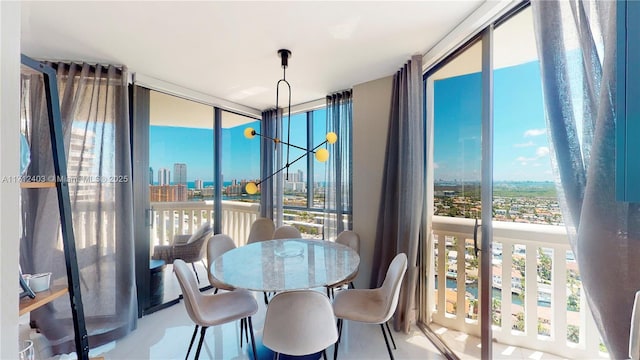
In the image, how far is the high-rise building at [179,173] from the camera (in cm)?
294

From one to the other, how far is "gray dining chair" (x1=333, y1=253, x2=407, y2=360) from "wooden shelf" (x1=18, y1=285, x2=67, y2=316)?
1488 mm

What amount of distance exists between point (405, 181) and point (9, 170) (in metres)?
2.34

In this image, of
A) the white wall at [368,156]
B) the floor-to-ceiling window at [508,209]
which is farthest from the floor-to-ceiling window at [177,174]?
the floor-to-ceiling window at [508,209]

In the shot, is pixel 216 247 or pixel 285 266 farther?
pixel 216 247

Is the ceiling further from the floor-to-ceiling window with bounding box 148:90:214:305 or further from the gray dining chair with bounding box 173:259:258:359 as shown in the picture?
the gray dining chair with bounding box 173:259:258:359

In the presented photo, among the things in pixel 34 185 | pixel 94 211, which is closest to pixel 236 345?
pixel 94 211

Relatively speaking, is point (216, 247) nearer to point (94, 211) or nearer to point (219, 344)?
point (219, 344)

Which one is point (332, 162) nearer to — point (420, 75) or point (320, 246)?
point (320, 246)

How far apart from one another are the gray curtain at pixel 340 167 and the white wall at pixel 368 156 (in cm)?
15

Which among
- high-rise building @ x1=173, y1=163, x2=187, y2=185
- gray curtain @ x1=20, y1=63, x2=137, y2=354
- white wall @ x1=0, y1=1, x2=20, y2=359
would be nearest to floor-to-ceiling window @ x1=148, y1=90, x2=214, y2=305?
high-rise building @ x1=173, y1=163, x2=187, y2=185

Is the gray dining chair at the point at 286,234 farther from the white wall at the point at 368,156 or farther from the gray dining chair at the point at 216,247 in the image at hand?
the white wall at the point at 368,156

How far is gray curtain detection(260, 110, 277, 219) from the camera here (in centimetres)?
382

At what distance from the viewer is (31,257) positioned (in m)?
1.85

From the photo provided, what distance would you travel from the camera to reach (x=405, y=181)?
2322 mm
